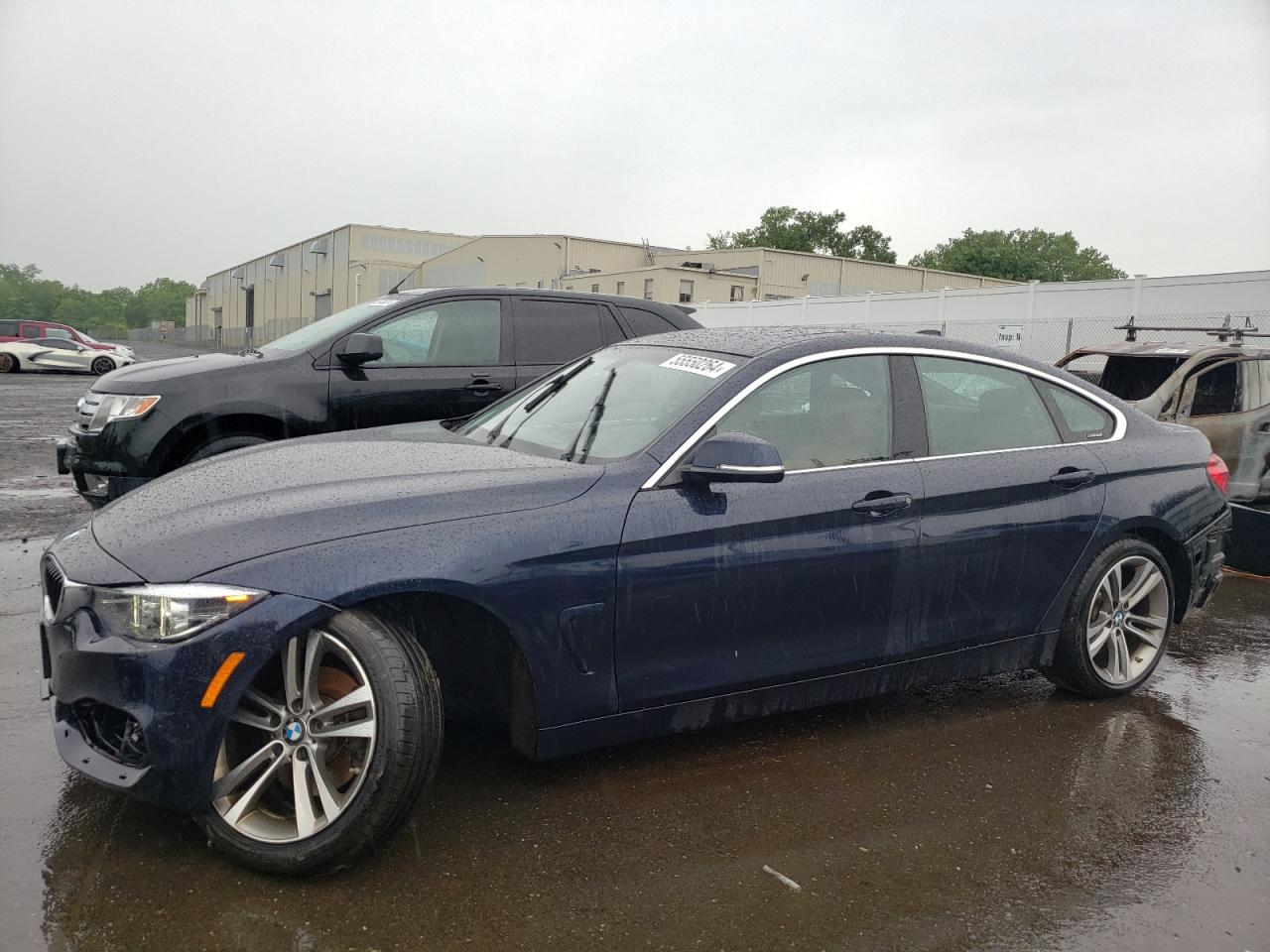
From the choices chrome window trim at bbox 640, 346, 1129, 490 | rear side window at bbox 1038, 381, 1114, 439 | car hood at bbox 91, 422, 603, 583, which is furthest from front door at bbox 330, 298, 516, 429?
rear side window at bbox 1038, 381, 1114, 439

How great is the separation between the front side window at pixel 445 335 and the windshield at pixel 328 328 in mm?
146

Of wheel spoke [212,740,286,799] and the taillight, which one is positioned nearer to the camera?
wheel spoke [212,740,286,799]

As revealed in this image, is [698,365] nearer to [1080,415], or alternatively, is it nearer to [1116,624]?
[1080,415]

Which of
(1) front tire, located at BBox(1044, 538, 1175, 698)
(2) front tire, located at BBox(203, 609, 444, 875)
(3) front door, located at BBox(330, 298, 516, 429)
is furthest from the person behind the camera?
(3) front door, located at BBox(330, 298, 516, 429)

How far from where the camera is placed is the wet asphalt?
8.71 feet

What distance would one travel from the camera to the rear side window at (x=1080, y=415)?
172 inches

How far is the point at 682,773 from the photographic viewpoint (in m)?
3.61

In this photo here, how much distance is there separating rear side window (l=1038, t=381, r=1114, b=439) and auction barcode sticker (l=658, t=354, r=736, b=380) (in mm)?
1551

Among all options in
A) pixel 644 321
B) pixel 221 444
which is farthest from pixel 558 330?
pixel 221 444

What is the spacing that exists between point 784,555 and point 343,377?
3.90m

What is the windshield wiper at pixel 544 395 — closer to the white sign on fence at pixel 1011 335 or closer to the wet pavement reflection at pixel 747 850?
the wet pavement reflection at pixel 747 850

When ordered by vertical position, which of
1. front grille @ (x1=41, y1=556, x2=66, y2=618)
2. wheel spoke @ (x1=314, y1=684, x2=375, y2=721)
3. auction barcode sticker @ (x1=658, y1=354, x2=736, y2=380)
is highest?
auction barcode sticker @ (x1=658, y1=354, x2=736, y2=380)

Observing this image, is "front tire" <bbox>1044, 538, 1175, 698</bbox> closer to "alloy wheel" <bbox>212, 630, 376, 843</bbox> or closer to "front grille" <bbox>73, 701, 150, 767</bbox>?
"alloy wheel" <bbox>212, 630, 376, 843</bbox>

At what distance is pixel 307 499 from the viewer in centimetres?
302
